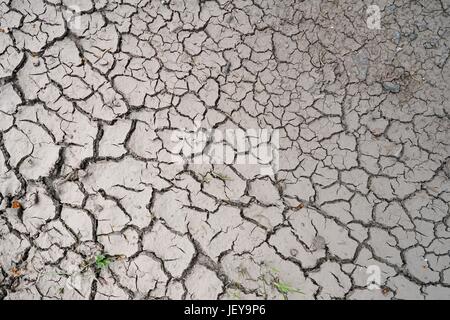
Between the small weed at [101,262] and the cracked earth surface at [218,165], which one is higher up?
the cracked earth surface at [218,165]

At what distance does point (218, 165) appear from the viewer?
107 inches

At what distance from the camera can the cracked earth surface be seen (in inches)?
96.1

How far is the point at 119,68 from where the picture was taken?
2.85m

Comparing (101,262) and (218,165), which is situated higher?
(218,165)

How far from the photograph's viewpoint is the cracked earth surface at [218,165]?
244 cm

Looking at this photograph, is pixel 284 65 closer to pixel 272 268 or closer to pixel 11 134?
pixel 272 268

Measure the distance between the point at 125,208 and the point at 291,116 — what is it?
4.52 feet

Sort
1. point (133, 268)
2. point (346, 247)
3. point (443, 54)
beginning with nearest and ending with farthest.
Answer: point (133, 268), point (346, 247), point (443, 54)

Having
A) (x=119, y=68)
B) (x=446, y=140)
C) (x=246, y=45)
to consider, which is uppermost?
(x=246, y=45)

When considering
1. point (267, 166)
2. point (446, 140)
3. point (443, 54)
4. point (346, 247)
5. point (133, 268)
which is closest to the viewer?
point (133, 268)

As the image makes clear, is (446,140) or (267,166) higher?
(446,140)

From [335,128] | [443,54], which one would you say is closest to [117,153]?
[335,128]

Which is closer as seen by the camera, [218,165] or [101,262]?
[101,262]

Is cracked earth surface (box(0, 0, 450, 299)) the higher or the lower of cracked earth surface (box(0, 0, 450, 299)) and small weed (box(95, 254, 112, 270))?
the higher
